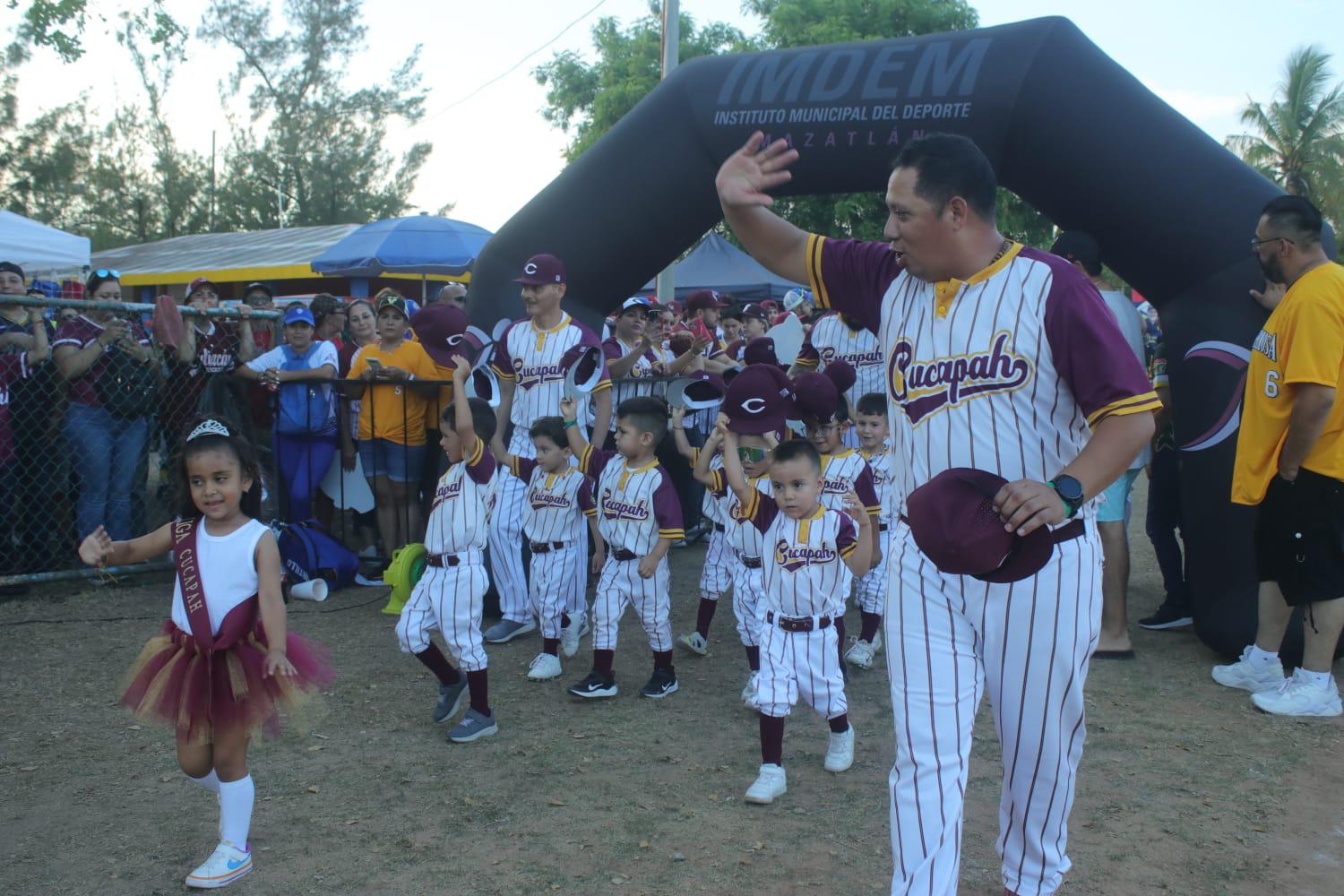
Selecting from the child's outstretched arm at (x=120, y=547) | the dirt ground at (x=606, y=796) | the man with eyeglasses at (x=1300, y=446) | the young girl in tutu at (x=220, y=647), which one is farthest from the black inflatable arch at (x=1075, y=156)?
the child's outstretched arm at (x=120, y=547)

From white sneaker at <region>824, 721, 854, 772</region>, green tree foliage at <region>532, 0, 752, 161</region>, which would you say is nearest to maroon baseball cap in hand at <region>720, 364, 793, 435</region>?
white sneaker at <region>824, 721, 854, 772</region>

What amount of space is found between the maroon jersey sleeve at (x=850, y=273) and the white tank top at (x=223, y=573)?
2.06 metres

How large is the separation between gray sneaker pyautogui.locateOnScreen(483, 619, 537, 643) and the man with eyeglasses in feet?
13.1

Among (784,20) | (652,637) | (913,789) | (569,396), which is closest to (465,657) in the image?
(652,637)

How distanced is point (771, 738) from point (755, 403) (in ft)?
4.64

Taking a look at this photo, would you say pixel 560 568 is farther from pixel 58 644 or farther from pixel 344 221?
pixel 344 221

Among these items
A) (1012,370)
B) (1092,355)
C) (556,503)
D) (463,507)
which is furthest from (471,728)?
(1092,355)

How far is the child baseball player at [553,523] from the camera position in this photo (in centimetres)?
571

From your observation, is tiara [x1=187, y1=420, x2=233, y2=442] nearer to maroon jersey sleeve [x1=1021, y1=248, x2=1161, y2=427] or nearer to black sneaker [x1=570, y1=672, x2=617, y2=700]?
black sneaker [x1=570, y1=672, x2=617, y2=700]

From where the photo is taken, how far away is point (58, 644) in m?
5.95

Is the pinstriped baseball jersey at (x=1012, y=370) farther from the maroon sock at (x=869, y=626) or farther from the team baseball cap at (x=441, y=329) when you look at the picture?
the team baseball cap at (x=441, y=329)

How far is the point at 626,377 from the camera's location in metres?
7.93

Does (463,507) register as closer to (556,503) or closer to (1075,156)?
(556,503)

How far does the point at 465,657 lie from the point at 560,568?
1.14 metres
